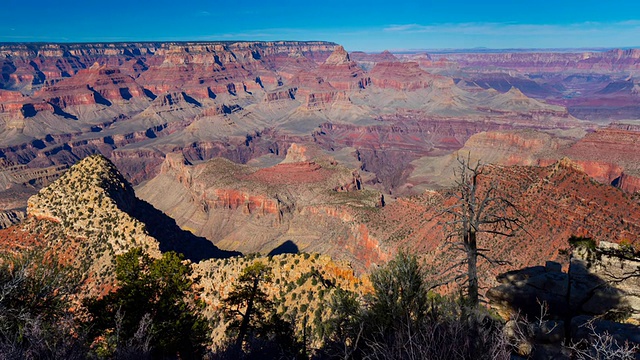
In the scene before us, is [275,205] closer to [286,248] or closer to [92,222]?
[286,248]

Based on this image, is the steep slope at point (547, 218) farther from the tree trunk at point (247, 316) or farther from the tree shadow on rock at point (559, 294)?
the tree trunk at point (247, 316)

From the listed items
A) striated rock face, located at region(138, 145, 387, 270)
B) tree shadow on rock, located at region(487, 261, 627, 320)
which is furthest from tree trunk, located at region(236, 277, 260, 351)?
striated rock face, located at region(138, 145, 387, 270)

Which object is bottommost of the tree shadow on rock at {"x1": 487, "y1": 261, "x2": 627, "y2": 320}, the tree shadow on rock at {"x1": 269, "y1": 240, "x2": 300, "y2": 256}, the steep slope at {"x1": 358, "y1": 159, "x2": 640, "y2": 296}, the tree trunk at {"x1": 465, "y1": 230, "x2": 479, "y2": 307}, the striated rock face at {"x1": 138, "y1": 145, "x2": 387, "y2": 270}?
the tree shadow on rock at {"x1": 269, "y1": 240, "x2": 300, "y2": 256}

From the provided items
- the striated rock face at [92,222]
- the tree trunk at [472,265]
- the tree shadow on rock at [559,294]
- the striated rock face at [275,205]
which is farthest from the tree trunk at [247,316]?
the striated rock face at [275,205]

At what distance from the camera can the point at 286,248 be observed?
72312mm

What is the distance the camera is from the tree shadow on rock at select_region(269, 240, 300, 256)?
70825 mm

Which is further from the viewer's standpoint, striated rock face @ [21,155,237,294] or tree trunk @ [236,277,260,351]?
striated rock face @ [21,155,237,294]

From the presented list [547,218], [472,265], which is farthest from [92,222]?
[547,218]

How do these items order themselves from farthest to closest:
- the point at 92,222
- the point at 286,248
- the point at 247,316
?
1. the point at 286,248
2. the point at 92,222
3. the point at 247,316

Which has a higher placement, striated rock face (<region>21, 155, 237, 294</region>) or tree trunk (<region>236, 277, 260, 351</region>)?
striated rock face (<region>21, 155, 237, 294</region>)

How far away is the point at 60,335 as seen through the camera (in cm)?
1602

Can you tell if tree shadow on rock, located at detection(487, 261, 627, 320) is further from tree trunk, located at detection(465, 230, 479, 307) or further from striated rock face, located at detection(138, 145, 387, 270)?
striated rock face, located at detection(138, 145, 387, 270)

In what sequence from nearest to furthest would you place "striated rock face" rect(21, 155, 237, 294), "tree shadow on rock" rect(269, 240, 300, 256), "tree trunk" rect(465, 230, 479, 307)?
"tree trunk" rect(465, 230, 479, 307)
"striated rock face" rect(21, 155, 237, 294)
"tree shadow on rock" rect(269, 240, 300, 256)

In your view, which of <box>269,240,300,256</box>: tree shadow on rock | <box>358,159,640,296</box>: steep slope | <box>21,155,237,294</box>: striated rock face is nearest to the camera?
<box>21,155,237,294</box>: striated rock face
